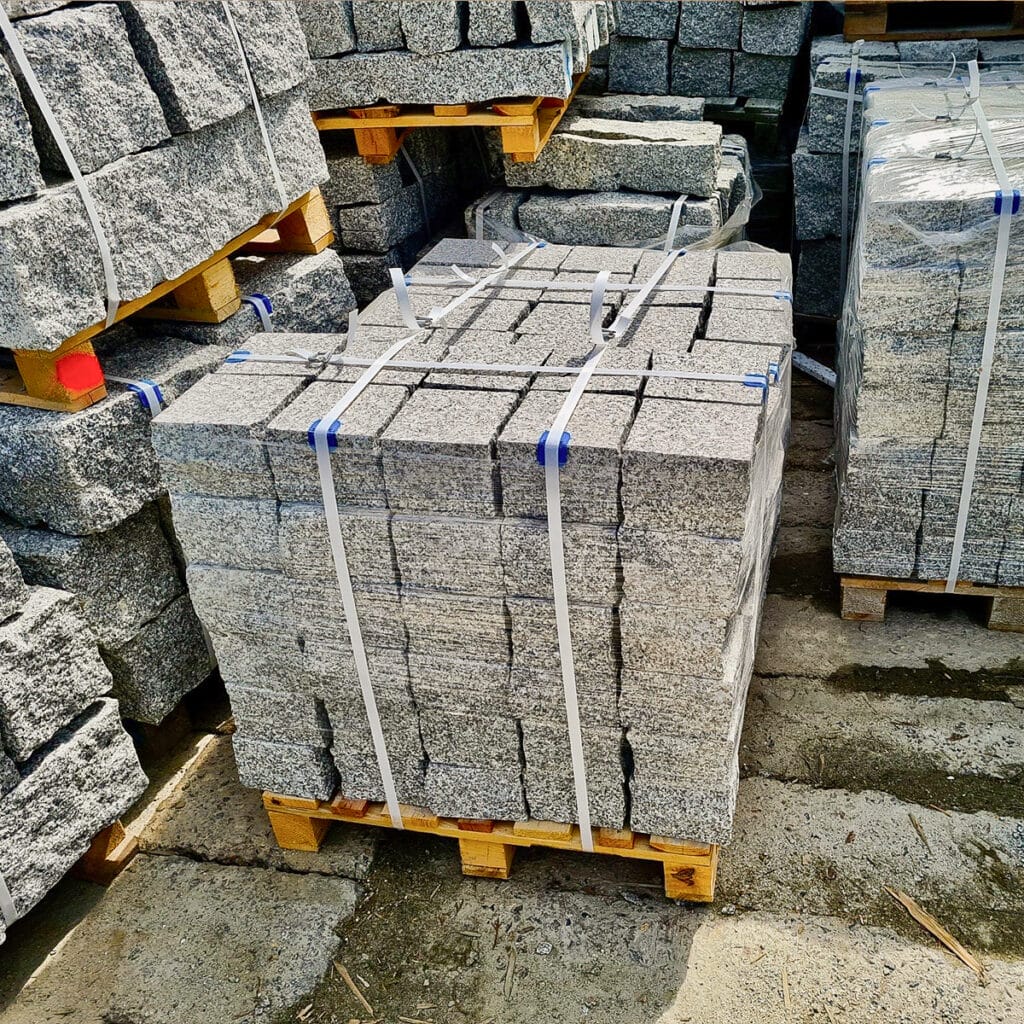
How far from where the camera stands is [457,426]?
318 cm

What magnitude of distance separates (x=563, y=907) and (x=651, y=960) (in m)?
0.37

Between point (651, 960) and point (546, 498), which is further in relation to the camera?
point (651, 960)

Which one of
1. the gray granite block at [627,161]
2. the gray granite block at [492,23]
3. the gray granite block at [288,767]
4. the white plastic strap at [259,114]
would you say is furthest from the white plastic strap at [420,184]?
the gray granite block at [288,767]

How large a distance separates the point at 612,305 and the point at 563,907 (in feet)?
7.22

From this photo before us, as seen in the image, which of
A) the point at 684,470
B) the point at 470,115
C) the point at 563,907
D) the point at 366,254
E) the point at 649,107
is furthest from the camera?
the point at 649,107

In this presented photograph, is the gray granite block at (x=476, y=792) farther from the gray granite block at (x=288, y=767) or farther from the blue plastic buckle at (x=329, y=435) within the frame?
the blue plastic buckle at (x=329, y=435)

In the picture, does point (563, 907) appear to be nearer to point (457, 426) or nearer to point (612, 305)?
point (457, 426)

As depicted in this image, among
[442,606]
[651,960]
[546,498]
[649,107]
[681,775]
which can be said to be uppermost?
[649,107]

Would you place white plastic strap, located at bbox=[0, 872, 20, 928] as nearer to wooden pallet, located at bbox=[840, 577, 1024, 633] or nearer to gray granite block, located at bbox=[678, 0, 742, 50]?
wooden pallet, located at bbox=[840, 577, 1024, 633]

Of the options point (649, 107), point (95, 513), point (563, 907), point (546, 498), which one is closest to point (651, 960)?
point (563, 907)

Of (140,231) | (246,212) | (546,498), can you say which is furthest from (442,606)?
(246,212)

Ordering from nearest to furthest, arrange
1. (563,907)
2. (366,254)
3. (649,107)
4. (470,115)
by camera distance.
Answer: (563,907) < (470,115) < (366,254) < (649,107)

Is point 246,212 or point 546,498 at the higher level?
point 246,212

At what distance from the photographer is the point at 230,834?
4191mm
